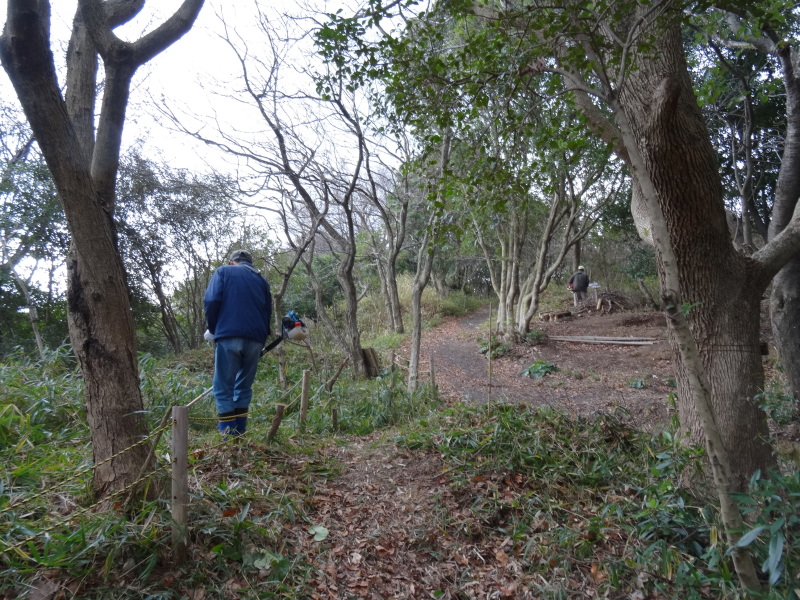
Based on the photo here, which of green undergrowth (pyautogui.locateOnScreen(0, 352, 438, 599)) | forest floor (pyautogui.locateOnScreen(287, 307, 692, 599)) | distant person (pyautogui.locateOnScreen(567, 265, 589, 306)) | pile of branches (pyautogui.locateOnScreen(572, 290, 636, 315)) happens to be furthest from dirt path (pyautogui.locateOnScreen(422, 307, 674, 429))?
green undergrowth (pyautogui.locateOnScreen(0, 352, 438, 599))

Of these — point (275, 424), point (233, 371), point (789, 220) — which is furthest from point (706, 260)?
point (233, 371)

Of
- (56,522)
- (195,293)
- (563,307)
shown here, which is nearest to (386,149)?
(195,293)

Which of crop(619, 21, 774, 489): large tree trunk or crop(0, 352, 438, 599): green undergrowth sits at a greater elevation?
crop(619, 21, 774, 489): large tree trunk

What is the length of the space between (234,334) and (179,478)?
1.82m

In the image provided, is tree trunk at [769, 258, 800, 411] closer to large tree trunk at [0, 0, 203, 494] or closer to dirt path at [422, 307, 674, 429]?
dirt path at [422, 307, 674, 429]

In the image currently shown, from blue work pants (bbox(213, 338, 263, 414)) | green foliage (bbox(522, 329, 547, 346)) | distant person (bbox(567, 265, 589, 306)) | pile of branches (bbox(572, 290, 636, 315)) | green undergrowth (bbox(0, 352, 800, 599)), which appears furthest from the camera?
distant person (bbox(567, 265, 589, 306))

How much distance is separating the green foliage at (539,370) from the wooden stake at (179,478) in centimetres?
724

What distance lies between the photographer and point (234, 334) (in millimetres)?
3998

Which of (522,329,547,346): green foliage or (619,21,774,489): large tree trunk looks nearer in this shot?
(619,21,774,489): large tree trunk

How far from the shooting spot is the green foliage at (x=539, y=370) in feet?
28.2

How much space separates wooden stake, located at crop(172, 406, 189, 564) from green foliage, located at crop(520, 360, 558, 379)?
7.24 meters

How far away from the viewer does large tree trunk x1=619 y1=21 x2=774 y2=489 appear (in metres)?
3.05

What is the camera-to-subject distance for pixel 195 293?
10.9 metres

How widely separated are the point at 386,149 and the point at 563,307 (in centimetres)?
1108
